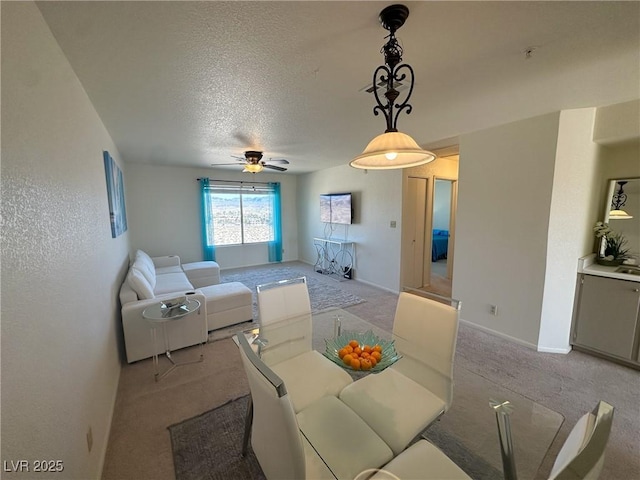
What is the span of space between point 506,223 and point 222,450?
129 inches

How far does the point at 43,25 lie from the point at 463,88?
2517 mm

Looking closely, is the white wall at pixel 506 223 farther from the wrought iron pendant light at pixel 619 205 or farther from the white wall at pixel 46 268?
the white wall at pixel 46 268

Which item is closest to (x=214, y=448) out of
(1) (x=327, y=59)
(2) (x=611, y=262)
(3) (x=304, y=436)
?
(3) (x=304, y=436)

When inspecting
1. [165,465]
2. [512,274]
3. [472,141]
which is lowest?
[165,465]

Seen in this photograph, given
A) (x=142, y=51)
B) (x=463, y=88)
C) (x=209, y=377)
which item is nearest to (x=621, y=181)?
(x=463, y=88)

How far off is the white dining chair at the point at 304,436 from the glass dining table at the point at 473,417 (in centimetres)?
32

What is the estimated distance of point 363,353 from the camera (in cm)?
161

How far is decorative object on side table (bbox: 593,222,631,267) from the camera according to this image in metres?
2.78

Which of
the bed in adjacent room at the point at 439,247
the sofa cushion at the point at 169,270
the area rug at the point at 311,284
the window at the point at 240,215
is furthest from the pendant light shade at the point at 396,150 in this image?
the bed in adjacent room at the point at 439,247

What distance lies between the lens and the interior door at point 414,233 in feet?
14.7

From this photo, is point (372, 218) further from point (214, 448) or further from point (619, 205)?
point (214, 448)

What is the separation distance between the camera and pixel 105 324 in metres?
2.02

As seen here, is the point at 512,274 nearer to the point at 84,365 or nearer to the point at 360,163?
the point at 360,163

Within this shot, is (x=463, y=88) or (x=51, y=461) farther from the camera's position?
(x=463, y=88)
